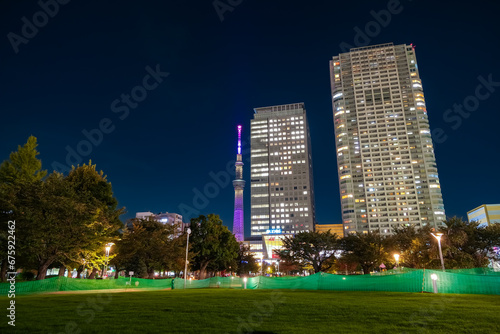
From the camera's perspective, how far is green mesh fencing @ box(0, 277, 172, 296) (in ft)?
81.3

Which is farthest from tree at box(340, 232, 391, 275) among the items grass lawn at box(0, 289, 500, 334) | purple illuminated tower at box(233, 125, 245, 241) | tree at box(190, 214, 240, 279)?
purple illuminated tower at box(233, 125, 245, 241)

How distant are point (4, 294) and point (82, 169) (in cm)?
2152

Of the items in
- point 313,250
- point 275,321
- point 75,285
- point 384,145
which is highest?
point 384,145

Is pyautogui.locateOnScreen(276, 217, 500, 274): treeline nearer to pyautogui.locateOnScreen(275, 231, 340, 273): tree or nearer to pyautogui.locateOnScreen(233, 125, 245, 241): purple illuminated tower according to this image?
pyautogui.locateOnScreen(275, 231, 340, 273): tree

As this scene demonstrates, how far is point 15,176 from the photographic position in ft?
124

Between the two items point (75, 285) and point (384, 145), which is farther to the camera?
point (384, 145)

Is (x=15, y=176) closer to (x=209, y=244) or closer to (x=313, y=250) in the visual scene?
(x=209, y=244)

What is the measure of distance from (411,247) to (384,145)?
133 m

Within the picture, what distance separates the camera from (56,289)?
27875 millimetres

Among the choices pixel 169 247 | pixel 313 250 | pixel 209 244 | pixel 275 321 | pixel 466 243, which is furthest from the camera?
pixel 313 250

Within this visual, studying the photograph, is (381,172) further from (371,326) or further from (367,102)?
(371,326)

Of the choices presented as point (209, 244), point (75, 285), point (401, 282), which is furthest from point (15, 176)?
point (401, 282)

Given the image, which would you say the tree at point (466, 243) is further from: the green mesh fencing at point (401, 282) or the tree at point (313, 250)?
the tree at point (313, 250)

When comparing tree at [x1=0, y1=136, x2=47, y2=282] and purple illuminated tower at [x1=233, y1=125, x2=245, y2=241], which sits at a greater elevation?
purple illuminated tower at [x1=233, y1=125, x2=245, y2=241]
